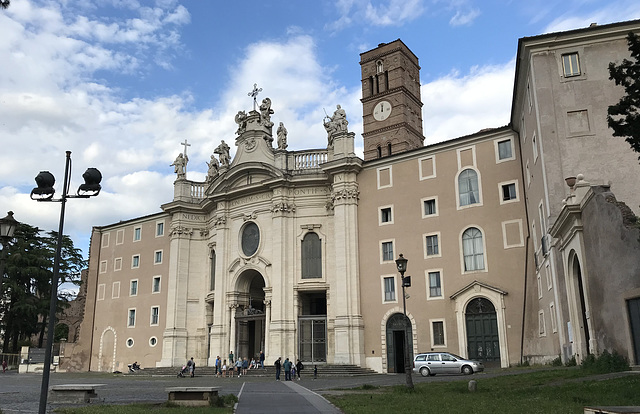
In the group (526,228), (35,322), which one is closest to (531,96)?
(526,228)

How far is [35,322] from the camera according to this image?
5559 cm

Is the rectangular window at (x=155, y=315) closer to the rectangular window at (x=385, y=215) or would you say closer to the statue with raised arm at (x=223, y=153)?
the statue with raised arm at (x=223, y=153)

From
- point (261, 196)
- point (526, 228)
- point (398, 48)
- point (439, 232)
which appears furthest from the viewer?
point (398, 48)

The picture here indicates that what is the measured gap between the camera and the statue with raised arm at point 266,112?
45375mm

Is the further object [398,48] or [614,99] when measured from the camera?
[398,48]

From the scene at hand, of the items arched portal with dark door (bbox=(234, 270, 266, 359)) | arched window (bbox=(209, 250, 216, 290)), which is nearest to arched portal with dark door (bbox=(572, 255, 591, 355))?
arched portal with dark door (bbox=(234, 270, 266, 359))

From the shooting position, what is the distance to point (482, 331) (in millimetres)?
32969

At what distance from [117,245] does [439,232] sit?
3206 centimetres

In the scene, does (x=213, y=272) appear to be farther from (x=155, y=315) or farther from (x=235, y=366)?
(x=235, y=366)

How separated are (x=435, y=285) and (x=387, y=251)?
4.03m

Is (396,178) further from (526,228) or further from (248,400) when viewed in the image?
(248,400)

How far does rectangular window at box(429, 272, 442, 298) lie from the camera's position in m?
34.8

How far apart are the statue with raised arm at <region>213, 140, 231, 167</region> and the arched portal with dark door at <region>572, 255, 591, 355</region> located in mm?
31582

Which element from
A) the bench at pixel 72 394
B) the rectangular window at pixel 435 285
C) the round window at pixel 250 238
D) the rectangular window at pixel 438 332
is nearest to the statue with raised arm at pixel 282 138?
the round window at pixel 250 238
